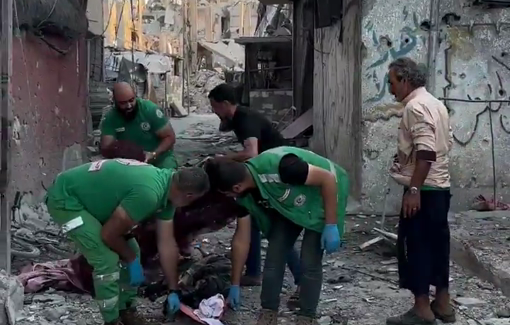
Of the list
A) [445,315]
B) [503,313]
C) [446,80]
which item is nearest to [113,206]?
[445,315]

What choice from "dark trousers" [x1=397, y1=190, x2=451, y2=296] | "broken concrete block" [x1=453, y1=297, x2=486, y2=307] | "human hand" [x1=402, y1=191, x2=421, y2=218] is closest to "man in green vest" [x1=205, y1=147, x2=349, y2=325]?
"human hand" [x1=402, y1=191, x2=421, y2=218]

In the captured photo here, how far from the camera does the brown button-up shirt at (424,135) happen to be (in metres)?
4.48

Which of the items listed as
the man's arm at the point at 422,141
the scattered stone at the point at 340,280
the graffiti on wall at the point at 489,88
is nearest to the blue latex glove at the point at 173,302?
the man's arm at the point at 422,141

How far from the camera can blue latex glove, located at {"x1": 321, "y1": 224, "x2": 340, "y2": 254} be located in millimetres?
4348

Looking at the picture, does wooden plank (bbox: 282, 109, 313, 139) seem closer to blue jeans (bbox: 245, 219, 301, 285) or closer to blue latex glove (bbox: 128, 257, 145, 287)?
blue jeans (bbox: 245, 219, 301, 285)

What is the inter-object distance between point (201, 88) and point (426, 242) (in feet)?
126

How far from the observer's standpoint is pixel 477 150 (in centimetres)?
844

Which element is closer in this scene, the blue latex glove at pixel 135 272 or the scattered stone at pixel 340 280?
the blue latex glove at pixel 135 272

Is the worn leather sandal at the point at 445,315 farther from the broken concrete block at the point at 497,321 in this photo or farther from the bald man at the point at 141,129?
the bald man at the point at 141,129

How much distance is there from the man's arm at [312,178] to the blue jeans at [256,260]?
3.37 feet

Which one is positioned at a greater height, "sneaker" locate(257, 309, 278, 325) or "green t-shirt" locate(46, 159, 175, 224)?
"green t-shirt" locate(46, 159, 175, 224)

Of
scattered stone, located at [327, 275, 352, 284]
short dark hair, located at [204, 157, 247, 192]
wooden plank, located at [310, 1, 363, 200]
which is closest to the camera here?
short dark hair, located at [204, 157, 247, 192]

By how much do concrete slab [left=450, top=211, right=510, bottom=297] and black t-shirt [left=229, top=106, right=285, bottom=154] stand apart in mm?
2024

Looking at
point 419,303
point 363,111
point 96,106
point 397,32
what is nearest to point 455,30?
point 397,32
